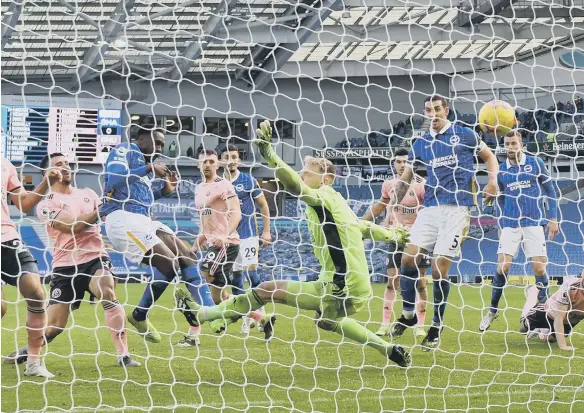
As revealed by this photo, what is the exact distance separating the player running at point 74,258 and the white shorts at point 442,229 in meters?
2.39

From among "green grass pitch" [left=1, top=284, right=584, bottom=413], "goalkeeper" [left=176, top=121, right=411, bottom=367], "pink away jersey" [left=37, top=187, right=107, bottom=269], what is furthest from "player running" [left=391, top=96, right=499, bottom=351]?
"pink away jersey" [left=37, top=187, right=107, bottom=269]

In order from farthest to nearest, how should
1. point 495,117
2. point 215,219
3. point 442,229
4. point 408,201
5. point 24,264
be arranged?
point 408,201
point 215,219
point 442,229
point 495,117
point 24,264

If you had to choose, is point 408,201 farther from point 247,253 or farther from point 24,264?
point 24,264

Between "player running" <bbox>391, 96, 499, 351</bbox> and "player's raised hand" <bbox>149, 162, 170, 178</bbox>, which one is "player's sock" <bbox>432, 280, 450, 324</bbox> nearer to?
"player running" <bbox>391, 96, 499, 351</bbox>

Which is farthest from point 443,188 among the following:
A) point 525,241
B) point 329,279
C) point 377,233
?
point 525,241

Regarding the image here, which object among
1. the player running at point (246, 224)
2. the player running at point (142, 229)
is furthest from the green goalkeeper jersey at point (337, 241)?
the player running at point (246, 224)

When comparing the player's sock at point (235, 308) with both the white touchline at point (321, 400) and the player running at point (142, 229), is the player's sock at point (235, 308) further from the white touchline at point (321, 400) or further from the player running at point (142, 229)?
the white touchline at point (321, 400)

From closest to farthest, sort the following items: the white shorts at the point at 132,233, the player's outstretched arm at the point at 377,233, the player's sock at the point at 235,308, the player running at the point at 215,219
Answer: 1. the player's sock at the point at 235,308
2. the player's outstretched arm at the point at 377,233
3. the white shorts at the point at 132,233
4. the player running at the point at 215,219

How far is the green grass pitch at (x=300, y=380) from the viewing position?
486 centimetres

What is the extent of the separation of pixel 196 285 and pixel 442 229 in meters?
1.90

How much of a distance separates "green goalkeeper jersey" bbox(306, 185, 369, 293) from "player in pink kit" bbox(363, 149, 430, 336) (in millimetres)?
1252

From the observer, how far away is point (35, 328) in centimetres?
548

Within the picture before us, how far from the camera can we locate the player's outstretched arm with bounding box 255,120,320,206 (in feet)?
15.8

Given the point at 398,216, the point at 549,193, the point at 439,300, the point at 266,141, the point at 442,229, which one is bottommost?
the point at 398,216
